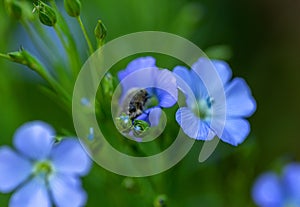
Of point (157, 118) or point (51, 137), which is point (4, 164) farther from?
point (157, 118)

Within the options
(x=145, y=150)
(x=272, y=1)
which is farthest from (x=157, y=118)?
(x=272, y=1)

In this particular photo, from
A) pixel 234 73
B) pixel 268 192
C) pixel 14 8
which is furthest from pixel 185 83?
pixel 234 73

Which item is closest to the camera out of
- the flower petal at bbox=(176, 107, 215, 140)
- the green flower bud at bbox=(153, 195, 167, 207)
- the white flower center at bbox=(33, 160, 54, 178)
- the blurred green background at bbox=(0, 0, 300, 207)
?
the flower petal at bbox=(176, 107, 215, 140)

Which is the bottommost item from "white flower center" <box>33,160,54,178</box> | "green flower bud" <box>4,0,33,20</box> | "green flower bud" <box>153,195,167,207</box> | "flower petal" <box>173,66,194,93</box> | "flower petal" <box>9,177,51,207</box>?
"flower petal" <box>9,177,51,207</box>

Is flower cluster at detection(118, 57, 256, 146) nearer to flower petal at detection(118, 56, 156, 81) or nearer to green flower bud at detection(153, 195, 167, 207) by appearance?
flower petal at detection(118, 56, 156, 81)

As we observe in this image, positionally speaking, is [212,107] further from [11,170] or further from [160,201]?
[11,170]

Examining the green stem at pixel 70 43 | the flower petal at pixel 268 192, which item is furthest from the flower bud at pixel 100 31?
the flower petal at pixel 268 192

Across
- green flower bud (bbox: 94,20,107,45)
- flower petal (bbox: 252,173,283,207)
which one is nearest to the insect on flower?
green flower bud (bbox: 94,20,107,45)
